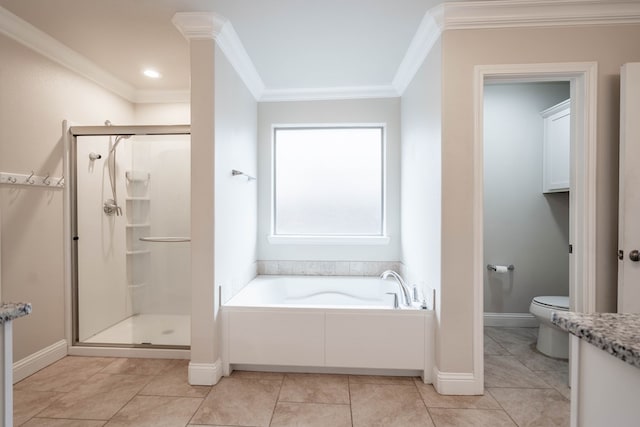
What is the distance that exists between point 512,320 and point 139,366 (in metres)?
3.34

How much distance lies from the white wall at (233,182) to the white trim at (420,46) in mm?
1356

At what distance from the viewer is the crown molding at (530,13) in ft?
5.93

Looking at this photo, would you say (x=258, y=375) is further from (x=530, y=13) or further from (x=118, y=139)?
(x=530, y=13)

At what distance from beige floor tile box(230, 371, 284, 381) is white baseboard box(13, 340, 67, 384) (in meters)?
1.41

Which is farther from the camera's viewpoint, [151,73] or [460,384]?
[151,73]

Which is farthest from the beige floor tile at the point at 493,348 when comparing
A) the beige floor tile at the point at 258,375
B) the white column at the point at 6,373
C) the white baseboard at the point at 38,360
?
the white baseboard at the point at 38,360

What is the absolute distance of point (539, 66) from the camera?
1.89 m

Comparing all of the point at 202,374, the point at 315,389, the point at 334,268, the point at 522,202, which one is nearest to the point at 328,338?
the point at 315,389

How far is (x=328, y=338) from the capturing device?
2125 millimetres

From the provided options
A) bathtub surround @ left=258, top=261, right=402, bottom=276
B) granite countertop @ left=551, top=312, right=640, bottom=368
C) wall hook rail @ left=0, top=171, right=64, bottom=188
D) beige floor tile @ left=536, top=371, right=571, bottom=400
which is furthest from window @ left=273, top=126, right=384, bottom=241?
granite countertop @ left=551, top=312, right=640, bottom=368

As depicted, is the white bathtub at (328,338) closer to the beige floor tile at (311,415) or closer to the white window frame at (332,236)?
the beige floor tile at (311,415)

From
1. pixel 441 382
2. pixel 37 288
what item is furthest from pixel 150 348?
pixel 441 382

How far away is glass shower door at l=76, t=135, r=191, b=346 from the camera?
2494mm

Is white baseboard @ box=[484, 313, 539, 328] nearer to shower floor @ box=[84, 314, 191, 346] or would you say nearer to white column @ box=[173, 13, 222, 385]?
white column @ box=[173, 13, 222, 385]
